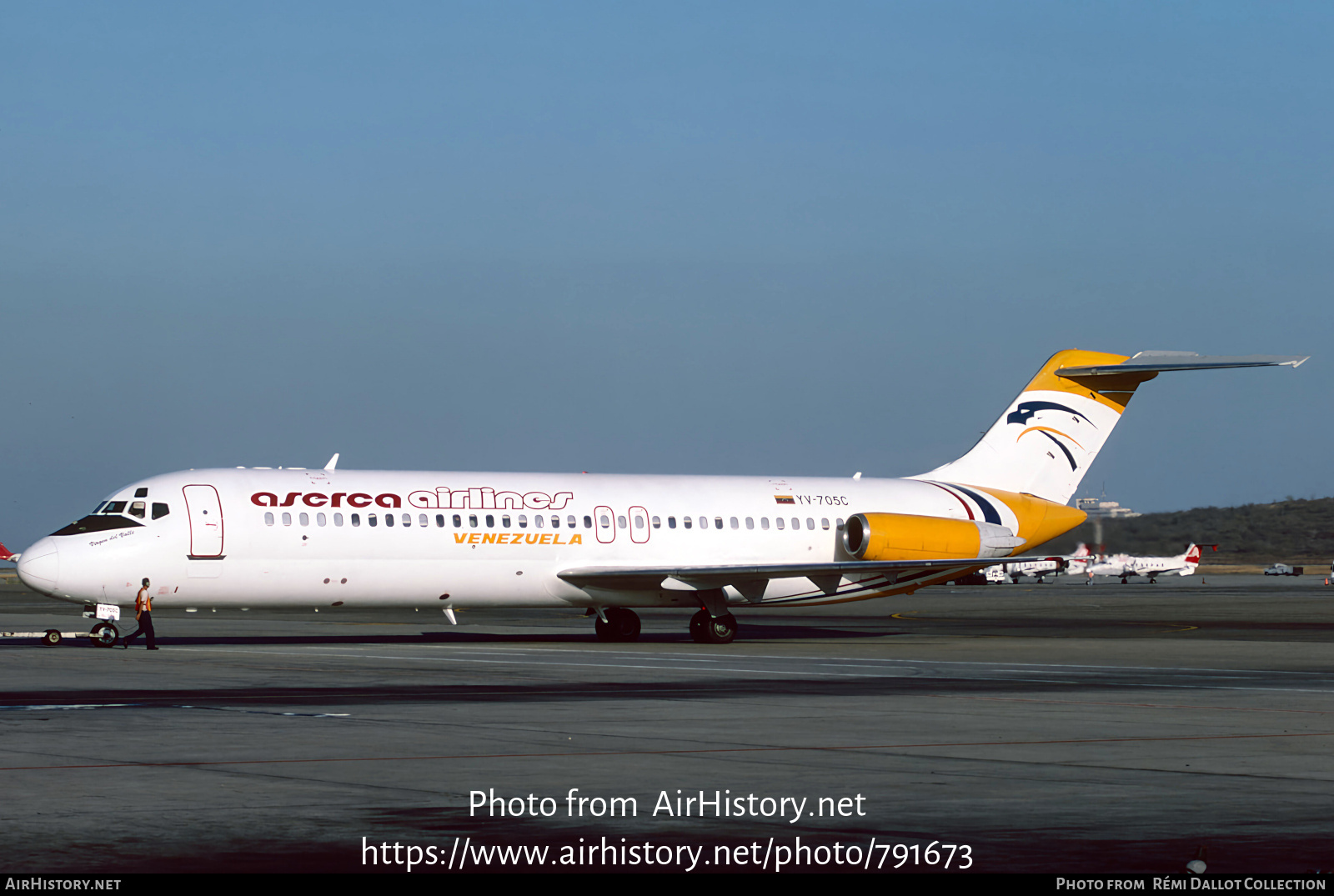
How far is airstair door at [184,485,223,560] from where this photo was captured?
33.6 m

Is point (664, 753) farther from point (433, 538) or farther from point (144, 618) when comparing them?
point (433, 538)

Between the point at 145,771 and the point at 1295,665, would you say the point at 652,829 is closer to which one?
the point at 145,771

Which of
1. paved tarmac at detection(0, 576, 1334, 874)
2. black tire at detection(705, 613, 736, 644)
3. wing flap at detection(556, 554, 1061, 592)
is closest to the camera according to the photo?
paved tarmac at detection(0, 576, 1334, 874)

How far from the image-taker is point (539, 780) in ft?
42.0

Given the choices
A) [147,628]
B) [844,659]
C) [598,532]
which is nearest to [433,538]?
[598,532]

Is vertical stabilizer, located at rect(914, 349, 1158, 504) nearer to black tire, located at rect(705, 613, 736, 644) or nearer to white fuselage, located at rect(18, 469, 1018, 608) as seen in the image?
white fuselage, located at rect(18, 469, 1018, 608)

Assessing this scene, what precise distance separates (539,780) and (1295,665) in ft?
68.1

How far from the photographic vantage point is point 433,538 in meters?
35.7

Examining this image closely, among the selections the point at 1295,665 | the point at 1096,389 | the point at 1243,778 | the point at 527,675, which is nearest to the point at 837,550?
the point at 1096,389

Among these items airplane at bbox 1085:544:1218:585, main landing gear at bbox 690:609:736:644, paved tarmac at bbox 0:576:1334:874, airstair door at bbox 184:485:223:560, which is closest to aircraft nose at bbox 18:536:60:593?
paved tarmac at bbox 0:576:1334:874

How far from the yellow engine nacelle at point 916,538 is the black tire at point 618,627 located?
5.90 metres

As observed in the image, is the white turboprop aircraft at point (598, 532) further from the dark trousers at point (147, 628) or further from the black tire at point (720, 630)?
the dark trousers at point (147, 628)

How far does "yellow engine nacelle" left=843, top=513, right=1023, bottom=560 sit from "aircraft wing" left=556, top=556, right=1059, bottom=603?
36 cm

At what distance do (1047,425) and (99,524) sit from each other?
2492 centimetres
